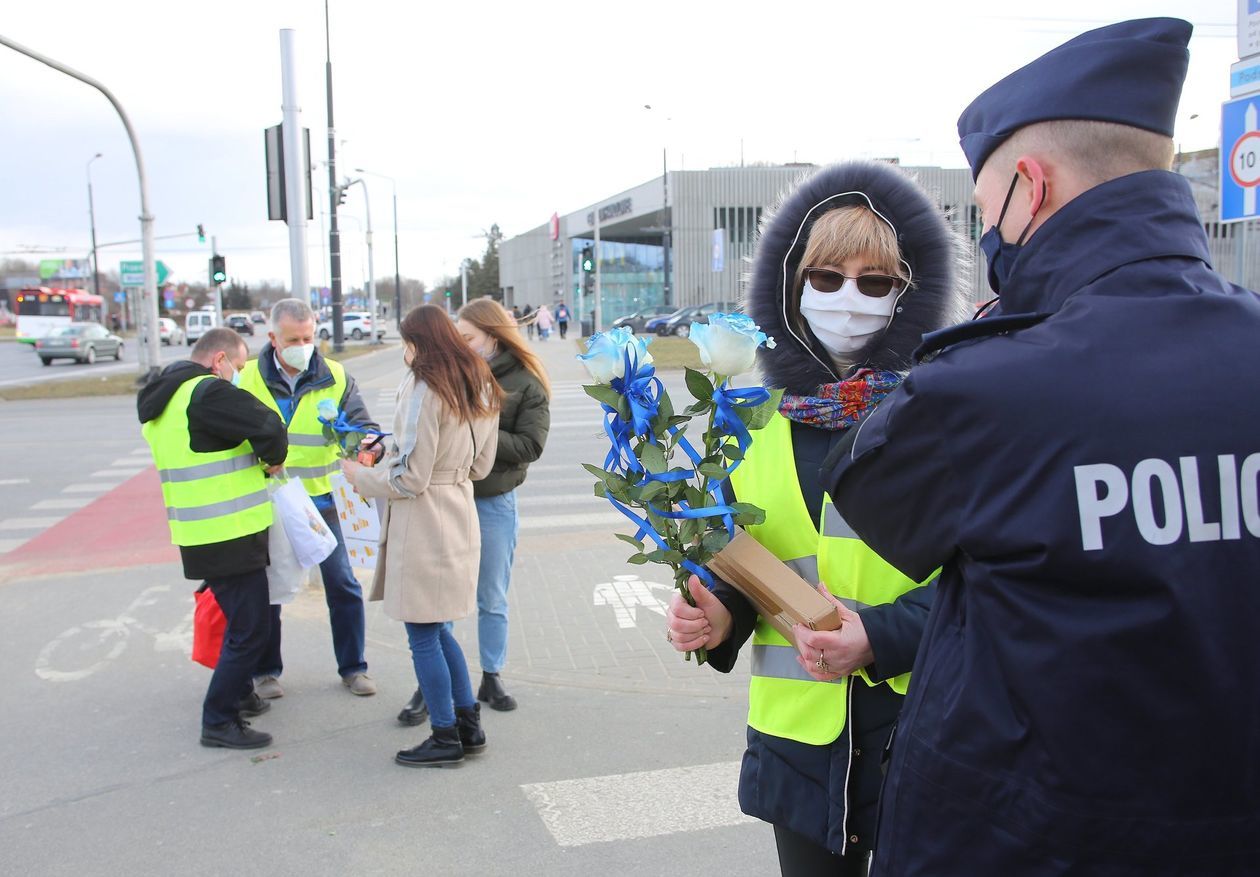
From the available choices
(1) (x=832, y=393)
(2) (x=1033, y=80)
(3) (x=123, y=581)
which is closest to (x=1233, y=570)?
(2) (x=1033, y=80)

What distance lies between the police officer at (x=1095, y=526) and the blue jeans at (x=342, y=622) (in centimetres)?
416

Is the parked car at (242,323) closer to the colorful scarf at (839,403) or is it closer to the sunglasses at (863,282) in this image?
the sunglasses at (863,282)

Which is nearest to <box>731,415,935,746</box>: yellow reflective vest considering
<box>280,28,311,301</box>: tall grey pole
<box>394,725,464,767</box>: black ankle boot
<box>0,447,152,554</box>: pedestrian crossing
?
<box>394,725,464,767</box>: black ankle boot

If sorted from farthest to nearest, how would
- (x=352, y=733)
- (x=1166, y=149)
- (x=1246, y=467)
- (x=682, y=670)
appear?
1. (x=682, y=670)
2. (x=352, y=733)
3. (x=1166, y=149)
4. (x=1246, y=467)

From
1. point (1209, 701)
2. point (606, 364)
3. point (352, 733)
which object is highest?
point (606, 364)

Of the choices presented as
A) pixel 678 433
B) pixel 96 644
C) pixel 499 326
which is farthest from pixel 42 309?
pixel 678 433

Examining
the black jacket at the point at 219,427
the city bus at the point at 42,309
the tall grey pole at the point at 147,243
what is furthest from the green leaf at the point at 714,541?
the city bus at the point at 42,309

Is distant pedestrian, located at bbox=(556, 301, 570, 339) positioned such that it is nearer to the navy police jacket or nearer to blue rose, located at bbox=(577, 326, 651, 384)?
blue rose, located at bbox=(577, 326, 651, 384)

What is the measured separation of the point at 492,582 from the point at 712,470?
3269mm

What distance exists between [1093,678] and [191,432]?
412 cm

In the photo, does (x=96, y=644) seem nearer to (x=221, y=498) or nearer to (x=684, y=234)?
(x=221, y=498)

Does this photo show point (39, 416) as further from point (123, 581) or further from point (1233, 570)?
point (1233, 570)

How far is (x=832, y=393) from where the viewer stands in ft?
6.97

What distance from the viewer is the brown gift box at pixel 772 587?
6.13 ft
